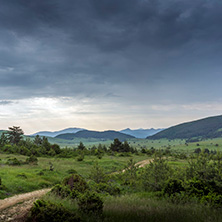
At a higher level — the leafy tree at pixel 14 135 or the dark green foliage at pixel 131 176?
the leafy tree at pixel 14 135

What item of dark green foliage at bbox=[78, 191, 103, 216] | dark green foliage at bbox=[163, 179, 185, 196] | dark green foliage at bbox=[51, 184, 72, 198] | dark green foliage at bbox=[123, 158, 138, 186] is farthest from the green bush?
dark green foliage at bbox=[51, 184, 72, 198]

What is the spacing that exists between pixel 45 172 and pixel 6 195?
398 inches

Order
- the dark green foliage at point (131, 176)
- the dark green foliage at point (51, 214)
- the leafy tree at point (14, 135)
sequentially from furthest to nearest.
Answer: the leafy tree at point (14, 135)
the dark green foliage at point (131, 176)
the dark green foliage at point (51, 214)

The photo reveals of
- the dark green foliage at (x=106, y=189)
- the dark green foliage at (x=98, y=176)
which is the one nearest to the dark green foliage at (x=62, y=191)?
the dark green foliage at (x=106, y=189)

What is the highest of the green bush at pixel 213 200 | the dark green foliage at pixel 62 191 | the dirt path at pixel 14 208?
the green bush at pixel 213 200

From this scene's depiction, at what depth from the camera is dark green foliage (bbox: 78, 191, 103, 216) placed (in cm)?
868

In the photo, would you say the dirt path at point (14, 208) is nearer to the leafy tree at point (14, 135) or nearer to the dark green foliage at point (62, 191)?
the dark green foliage at point (62, 191)

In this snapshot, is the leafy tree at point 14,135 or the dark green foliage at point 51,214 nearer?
the dark green foliage at point 51,214

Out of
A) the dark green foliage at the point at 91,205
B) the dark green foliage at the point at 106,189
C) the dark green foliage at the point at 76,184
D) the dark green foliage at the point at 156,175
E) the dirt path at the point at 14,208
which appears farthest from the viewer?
the dark green foliage at the point at 106,189

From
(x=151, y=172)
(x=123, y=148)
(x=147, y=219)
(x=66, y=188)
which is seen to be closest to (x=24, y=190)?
(x=66, y=188)

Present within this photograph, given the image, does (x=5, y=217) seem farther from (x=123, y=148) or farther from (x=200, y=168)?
(x=123, y=148)

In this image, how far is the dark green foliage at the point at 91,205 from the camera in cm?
868

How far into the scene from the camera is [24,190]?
60.7 feet

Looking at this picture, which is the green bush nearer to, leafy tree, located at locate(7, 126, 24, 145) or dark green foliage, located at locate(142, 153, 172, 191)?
dark green foliage, located at locate(142, 153, 172, 191)
